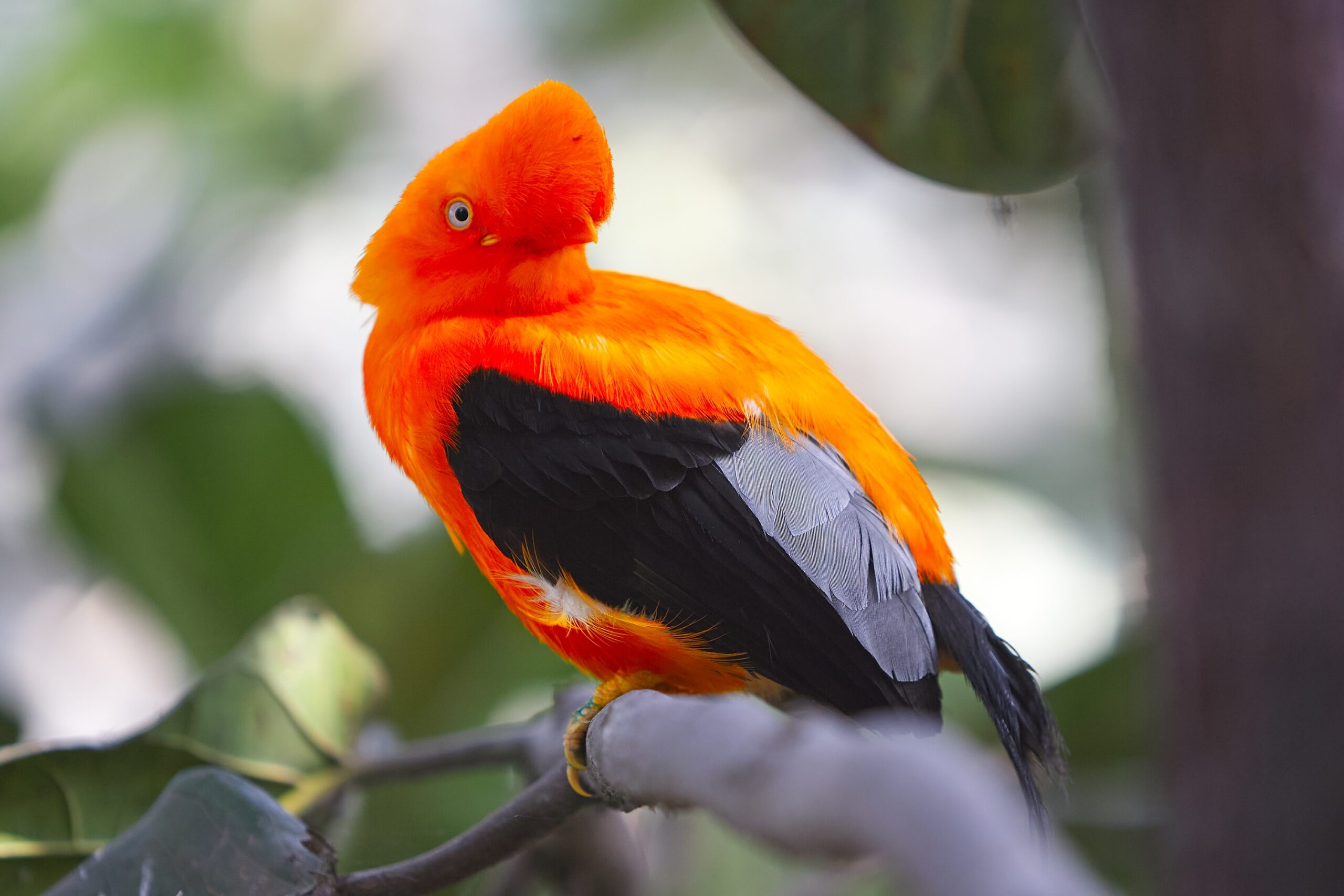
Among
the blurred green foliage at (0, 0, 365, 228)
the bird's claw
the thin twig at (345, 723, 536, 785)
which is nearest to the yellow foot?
the bird's claw

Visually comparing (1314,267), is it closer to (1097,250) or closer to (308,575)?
(1097,250)

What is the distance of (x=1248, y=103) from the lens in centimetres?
43

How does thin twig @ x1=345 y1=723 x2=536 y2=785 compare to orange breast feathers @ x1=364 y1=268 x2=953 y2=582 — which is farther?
thin twig @ x1=345 y1=723 x2=536 y2=785

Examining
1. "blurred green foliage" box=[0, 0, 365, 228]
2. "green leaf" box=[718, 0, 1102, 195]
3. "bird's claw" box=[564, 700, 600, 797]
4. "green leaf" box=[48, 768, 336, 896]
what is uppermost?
"blurred green foliage" box=[0, 0, 365, 228]

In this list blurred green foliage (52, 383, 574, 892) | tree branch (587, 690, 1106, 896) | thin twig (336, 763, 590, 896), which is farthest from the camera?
blurred green foliage (52, 383, 574, 892)

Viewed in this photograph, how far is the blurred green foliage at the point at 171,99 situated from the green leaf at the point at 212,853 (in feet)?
6.85

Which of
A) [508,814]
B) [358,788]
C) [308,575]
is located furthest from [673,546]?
[308,575]

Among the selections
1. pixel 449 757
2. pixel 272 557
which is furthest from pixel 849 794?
pixel 272 557

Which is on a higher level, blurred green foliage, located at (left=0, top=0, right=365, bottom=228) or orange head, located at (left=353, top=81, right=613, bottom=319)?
blurred green foliage, located at (left=0, top=0, right=365, bottom=228)

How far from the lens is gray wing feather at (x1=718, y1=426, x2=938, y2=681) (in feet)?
2.98

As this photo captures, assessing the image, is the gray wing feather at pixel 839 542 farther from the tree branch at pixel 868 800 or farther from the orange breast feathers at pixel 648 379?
the tree branch at pixel 868 800

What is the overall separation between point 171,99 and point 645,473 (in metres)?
2.43

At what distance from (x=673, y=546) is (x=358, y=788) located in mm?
667

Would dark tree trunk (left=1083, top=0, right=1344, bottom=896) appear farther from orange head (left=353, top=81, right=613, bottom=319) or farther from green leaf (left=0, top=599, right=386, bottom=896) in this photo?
green leaf (left=0, top=599, right=386, bottom=896)
